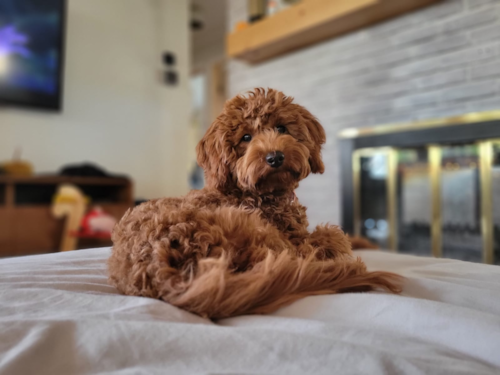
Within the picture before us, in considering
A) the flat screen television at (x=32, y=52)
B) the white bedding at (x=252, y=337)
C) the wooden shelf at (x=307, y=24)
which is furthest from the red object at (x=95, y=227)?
the white bedding at (x=252, y=337)

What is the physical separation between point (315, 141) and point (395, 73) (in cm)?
190

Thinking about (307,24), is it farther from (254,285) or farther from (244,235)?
(254,285)

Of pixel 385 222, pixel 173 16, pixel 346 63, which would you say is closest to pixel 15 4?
pixel 173 16

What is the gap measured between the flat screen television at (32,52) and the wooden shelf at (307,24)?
1.68m

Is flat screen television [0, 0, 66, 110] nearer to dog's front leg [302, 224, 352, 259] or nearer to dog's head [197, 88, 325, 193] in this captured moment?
dog's head [197, 88, 325, 193]

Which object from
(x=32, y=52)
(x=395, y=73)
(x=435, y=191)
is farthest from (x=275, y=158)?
(x=32, y=52)

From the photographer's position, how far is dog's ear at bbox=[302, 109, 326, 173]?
1.10 meters

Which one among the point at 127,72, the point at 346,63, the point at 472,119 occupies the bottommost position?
the point at 472,119

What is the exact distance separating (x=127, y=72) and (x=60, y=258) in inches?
154

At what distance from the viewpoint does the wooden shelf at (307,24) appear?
2643 mm

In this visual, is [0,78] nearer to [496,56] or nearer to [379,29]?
[379,29]

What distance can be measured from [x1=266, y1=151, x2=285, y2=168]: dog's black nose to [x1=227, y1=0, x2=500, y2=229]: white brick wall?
193 cm

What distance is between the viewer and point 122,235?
2.74ft

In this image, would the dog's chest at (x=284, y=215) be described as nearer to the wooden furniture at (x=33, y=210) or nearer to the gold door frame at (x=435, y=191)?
the gold door frame at (x=435, y=191)
